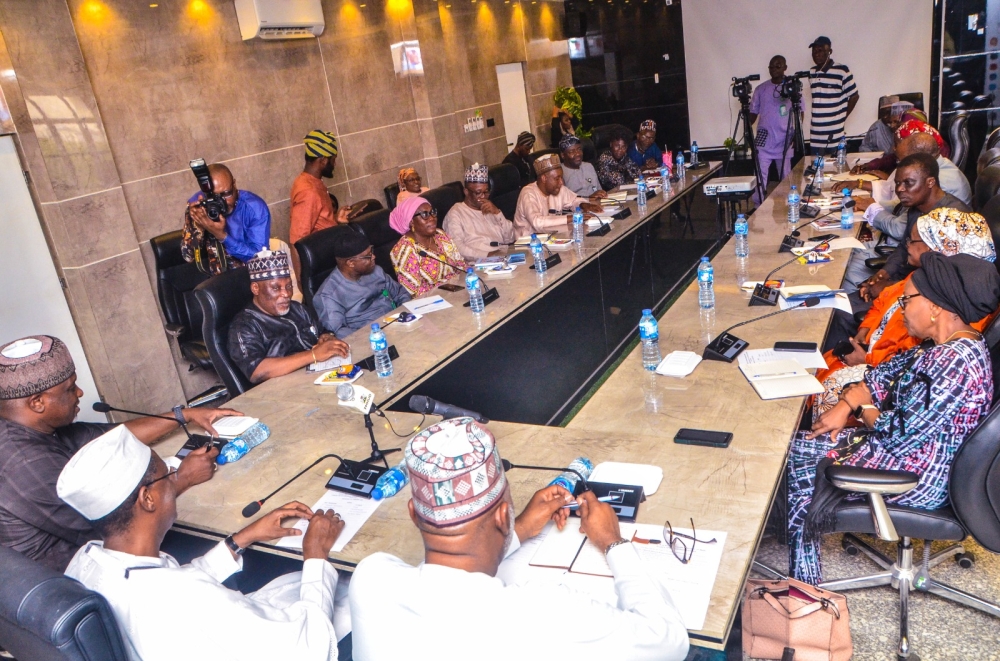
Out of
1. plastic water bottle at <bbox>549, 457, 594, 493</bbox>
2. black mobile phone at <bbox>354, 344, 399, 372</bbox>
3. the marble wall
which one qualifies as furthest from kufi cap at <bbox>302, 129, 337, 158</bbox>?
plastic water bottle at <bbox>549, 457, 594, 493</bbox>

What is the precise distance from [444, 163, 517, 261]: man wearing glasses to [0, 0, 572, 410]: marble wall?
71.3 inches

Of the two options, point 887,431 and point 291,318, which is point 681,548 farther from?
point 291,318

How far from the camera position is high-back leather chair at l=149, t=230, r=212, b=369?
4188 mm

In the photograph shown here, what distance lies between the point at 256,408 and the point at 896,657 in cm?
225

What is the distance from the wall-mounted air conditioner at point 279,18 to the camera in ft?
17.6

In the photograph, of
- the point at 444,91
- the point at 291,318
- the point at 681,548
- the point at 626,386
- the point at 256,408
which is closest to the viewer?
the point at 681,548

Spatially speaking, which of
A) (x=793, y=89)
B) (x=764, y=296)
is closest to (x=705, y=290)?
(x=764, y=296)

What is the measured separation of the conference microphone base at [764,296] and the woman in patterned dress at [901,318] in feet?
1.18

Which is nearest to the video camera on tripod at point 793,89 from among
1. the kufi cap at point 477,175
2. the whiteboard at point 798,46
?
the whiteboard at point 798,46

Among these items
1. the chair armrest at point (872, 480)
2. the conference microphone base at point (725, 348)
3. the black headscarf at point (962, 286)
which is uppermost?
the black headscarf at point (962, 286)

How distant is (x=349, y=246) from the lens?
3.55m

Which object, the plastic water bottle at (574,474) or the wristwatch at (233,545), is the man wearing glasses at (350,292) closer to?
the wristwatch at (233,545)

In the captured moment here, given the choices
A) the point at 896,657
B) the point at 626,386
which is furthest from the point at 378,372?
the point at 896,657

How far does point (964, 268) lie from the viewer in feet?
6.86
